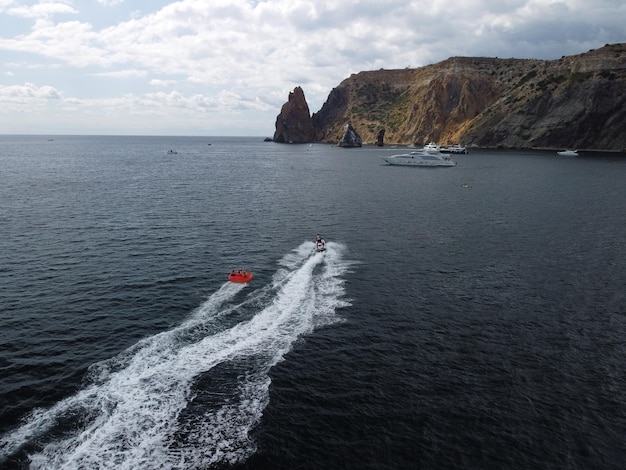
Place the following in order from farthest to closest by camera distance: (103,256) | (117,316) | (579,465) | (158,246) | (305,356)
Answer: (158,246)
(103,256)
(117,316)
(305,356)
(579,465)

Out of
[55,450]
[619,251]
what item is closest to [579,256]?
[619,251]

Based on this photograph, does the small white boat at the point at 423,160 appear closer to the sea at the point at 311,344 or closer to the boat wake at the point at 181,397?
the sea at the point at 311,344

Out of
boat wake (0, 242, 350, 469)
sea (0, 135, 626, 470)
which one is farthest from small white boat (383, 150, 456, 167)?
boat wake (0, 242, 350, 469)

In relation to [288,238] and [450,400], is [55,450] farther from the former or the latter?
[288,238]

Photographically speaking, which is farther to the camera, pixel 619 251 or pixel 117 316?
pixel 619 251

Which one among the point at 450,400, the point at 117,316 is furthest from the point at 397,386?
the point at 117,316

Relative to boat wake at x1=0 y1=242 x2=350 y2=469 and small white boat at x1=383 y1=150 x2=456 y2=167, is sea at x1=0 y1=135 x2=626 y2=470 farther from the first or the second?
small white boat at x1=383 y1=150 x2=456 y2=167

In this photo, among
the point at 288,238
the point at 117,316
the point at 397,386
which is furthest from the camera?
the point at 288,238
